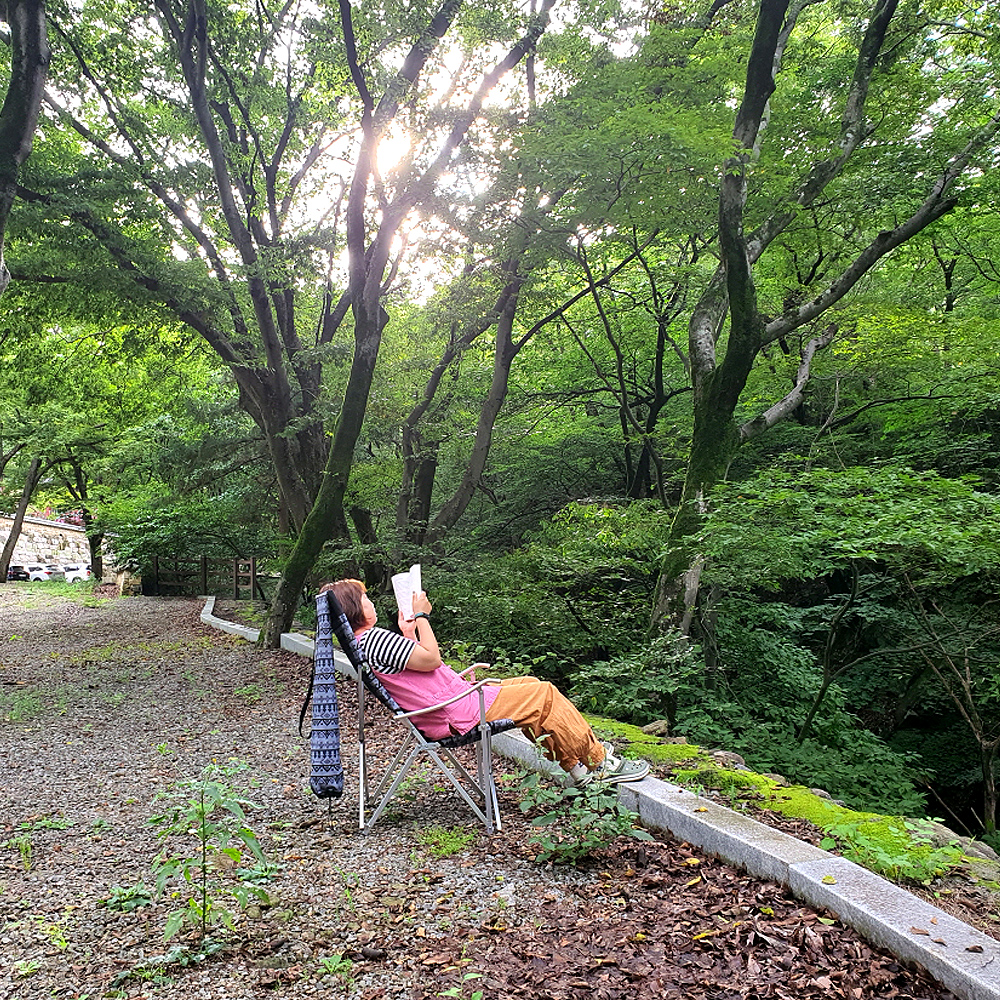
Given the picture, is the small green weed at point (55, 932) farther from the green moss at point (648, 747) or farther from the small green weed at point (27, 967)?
the green moss at point (648, 747)

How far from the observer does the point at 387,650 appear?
11.0 feet

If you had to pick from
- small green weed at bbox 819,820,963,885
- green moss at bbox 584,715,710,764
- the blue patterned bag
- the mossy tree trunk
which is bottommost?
green moss at bbox 584,715,710,764

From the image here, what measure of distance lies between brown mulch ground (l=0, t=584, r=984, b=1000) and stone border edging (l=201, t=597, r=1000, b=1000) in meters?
0.05

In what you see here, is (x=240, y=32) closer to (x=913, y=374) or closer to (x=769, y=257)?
(x=769, y=257)

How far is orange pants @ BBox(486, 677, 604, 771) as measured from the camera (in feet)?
10.7

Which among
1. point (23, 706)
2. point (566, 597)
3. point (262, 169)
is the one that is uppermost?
point (262, 169)

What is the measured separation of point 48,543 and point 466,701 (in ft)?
141

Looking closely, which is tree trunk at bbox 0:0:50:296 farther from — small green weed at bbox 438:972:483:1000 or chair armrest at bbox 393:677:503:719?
small green weed at bbox 438:972:483:1000

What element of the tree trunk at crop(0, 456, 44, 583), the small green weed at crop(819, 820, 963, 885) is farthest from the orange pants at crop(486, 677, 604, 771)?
the tree trunk at crop(0, 456, 44, 583)

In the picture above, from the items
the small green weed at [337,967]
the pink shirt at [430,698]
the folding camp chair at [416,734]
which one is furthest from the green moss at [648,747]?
the small green weed at [337,967]

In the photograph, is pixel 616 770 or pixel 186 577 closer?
pixel 616 770

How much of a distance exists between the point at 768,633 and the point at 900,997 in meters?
5.80

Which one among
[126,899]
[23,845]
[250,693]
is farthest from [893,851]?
[250,693]

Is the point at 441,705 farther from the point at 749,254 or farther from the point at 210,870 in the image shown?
the point at 749,254
